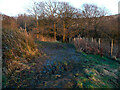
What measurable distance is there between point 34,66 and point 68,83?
4.74 ft

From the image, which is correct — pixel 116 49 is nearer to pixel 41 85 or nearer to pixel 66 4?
pixel 41 85

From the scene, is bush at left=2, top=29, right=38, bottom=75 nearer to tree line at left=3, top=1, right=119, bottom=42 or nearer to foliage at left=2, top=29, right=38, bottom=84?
foliage at left=2, top=29, right=38, bottom=84

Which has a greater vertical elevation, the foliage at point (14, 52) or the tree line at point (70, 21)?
the tree line at point (70, 21)

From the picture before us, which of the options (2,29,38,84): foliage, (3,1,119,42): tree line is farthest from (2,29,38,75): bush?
(3,1,119,42): tree line

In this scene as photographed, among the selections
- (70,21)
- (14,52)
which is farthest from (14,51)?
(70,21)

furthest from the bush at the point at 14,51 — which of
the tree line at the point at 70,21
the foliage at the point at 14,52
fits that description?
the tree line at the point at 70,21

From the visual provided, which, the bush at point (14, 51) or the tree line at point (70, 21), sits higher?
the tree line at point (70, 21)

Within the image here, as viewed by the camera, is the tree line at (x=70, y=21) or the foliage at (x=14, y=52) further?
the tree line at (x=70, y=21)

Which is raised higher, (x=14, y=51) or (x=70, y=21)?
(x=70, y=21)

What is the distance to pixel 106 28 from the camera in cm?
1069

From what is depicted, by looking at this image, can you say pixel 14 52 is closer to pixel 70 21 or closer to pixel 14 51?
pixel 14 51

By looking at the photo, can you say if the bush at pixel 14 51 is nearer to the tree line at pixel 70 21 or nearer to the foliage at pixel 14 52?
the foliage at pixel 14 52

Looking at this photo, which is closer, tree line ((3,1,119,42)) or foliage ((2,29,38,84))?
foliage ((2,29,38,84))

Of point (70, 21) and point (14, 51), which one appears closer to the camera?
point (14, 51)
